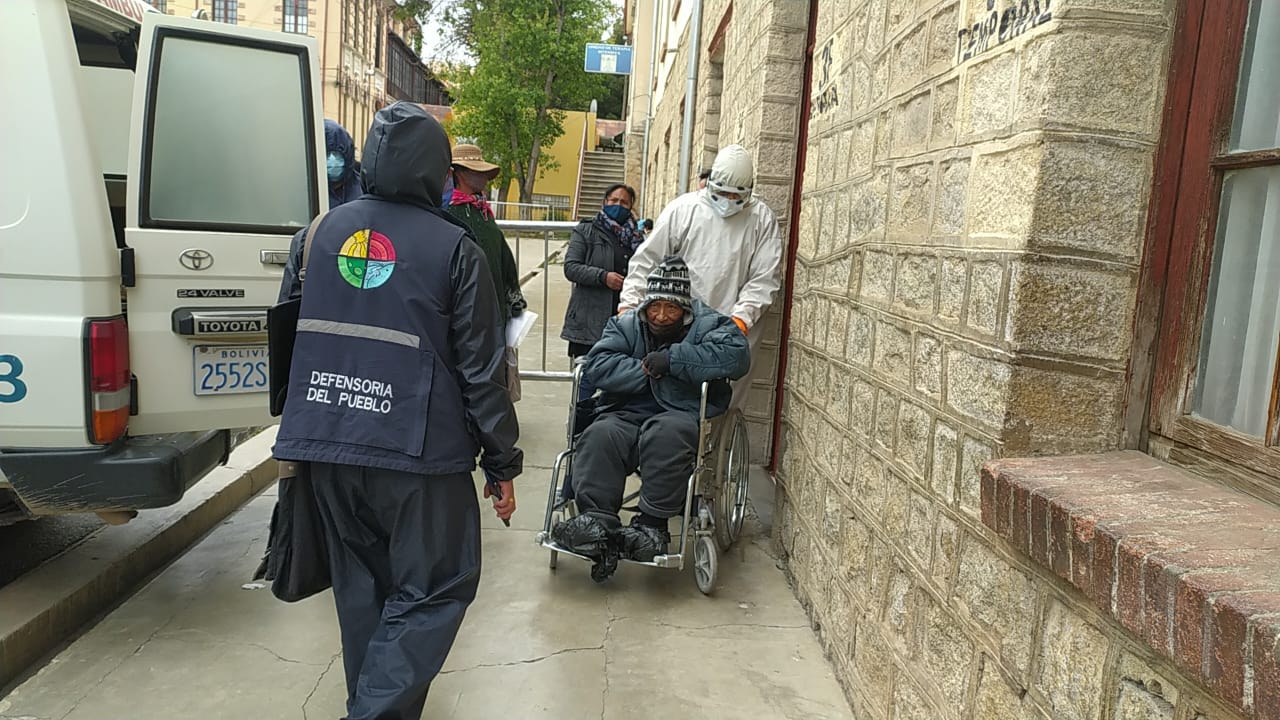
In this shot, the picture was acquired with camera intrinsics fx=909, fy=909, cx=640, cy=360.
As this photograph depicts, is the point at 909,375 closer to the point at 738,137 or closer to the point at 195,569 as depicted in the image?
the point at 195,569

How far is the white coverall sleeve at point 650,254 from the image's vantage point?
4.62 m

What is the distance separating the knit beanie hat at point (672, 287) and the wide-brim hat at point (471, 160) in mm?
1286

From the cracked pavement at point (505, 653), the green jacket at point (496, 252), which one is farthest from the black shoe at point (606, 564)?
the green jacket at point (496, 252)

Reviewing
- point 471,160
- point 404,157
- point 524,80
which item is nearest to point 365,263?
point 404,157

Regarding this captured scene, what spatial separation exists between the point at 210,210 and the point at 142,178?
0.80 feet

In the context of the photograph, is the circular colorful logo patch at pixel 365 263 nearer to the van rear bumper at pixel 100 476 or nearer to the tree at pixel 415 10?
the van rear bumper at pixel 100 476

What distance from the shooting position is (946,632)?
89.4 inches

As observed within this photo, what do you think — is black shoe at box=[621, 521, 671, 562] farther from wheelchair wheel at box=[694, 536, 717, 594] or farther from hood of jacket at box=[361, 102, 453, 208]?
hood of jacket at box=[361, 102, 453, 208]

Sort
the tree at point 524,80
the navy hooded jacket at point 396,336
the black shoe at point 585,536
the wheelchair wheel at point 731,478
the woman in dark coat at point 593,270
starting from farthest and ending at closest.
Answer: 1. the tree at point 524,80
2. the woman in dark coat at point 593,270
3. the wheelchair wheel at point 731,478
4. the black shoe at point 585,536
5. the navy hooded jacket at point 396,336

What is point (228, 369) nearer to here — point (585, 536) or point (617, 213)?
point (585, 536)

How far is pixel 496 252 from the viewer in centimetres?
484

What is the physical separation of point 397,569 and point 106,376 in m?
1.35

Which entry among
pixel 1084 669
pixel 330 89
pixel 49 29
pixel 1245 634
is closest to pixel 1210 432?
pixel 1084 669

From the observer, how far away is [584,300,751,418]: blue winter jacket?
3.86 metres
